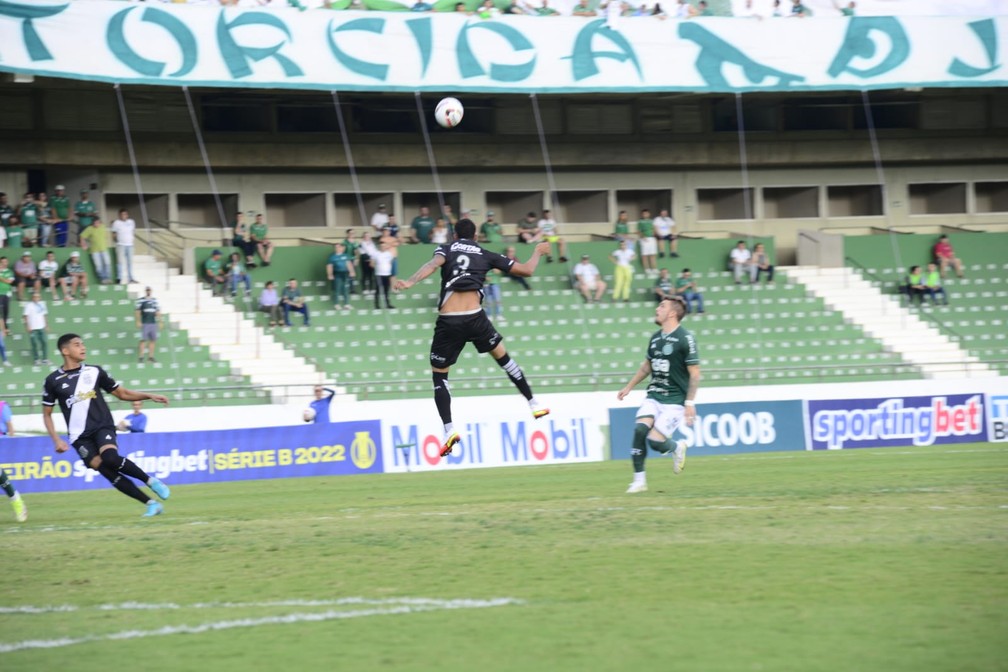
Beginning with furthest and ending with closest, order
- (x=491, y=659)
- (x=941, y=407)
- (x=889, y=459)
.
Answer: (x=941, y=407) → (x=889, y=459) → (x=491, y=659)

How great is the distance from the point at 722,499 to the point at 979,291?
27.4 meters

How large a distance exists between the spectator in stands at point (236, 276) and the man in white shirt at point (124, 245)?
93.9 inches

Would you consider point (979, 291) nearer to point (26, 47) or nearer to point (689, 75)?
point (689, 75)

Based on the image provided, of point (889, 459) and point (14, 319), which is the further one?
point (14, 319)

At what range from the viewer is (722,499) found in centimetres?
1316

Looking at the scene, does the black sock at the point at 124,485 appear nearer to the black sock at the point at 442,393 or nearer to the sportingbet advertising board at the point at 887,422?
the black sock at the point at 442,393

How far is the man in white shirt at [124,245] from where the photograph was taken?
31.6m

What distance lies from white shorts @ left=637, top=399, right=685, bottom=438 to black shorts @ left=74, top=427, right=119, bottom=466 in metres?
5.54

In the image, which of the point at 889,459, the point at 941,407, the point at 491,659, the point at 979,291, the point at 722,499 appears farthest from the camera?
the point at 979,291

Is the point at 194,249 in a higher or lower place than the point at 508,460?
higher

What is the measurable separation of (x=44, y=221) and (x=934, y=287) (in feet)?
78.8

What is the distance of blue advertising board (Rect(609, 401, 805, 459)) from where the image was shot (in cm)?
2441

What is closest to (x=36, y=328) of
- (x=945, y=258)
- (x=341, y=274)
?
(x=341, y=274)

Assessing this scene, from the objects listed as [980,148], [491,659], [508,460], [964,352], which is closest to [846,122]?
[980,148]
